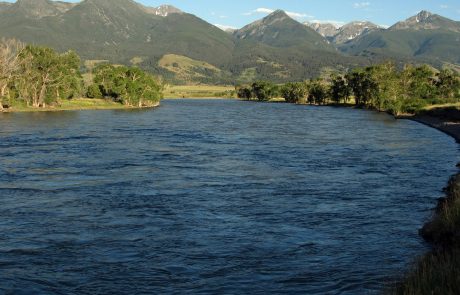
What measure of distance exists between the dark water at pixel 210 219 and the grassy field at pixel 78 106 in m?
96.6

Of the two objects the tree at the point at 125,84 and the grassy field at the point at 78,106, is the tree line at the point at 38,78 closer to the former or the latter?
→ the tree at the point at 125,84

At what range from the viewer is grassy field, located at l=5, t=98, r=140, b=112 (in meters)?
152

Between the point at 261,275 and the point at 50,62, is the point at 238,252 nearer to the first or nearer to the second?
the point at 261,275

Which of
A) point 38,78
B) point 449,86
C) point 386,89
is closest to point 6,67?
point 38,78

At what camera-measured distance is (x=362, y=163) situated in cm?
5309

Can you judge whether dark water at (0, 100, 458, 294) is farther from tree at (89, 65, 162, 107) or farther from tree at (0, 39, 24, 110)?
tree at (89, 65, 162, 107)

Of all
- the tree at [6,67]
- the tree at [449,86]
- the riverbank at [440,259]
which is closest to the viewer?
the riverbank at [440,259]

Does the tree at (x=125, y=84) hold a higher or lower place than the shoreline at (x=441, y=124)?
higher

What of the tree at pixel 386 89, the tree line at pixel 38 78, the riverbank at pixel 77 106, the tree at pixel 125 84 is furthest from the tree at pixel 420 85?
→ the riverbank at pixel 77 106

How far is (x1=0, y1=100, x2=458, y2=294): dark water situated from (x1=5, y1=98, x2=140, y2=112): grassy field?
9663 centimetres

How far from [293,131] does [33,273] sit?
246 feet

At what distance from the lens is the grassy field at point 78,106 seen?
15200 cm

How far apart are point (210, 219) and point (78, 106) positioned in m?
152

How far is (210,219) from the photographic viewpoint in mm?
29656
